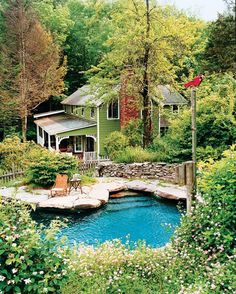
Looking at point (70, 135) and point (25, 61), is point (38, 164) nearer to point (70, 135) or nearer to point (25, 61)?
point (70, 135)

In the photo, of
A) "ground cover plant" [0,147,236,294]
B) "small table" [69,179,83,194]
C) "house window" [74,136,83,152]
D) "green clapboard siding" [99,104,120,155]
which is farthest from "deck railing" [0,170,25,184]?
"house window" [74,136,83,152]

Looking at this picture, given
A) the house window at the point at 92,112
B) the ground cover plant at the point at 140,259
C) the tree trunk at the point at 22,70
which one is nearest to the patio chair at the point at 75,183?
the ground cover plant at the point at 140,259

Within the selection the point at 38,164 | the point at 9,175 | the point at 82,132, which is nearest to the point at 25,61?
the point at 82,132

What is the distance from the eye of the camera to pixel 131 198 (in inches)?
548

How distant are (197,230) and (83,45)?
26.9m

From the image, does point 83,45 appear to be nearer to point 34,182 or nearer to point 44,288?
point 34,182

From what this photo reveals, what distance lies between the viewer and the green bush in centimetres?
1434

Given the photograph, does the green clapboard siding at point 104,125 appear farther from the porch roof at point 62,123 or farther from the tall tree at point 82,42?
the tall tree at point 82,42

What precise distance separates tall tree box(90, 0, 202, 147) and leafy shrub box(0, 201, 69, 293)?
14.2 metres

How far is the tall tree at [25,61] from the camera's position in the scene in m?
23.0

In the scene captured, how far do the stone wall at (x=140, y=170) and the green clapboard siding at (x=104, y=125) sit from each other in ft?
20.3

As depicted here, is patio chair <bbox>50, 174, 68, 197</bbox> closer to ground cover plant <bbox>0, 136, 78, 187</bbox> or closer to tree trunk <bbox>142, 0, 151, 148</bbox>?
ground cover plant <bbox>0, 136, 78, 187</bbox>

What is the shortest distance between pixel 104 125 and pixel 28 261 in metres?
19.6

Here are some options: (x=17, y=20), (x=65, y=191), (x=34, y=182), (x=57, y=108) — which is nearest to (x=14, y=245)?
(x=65, y=191)
